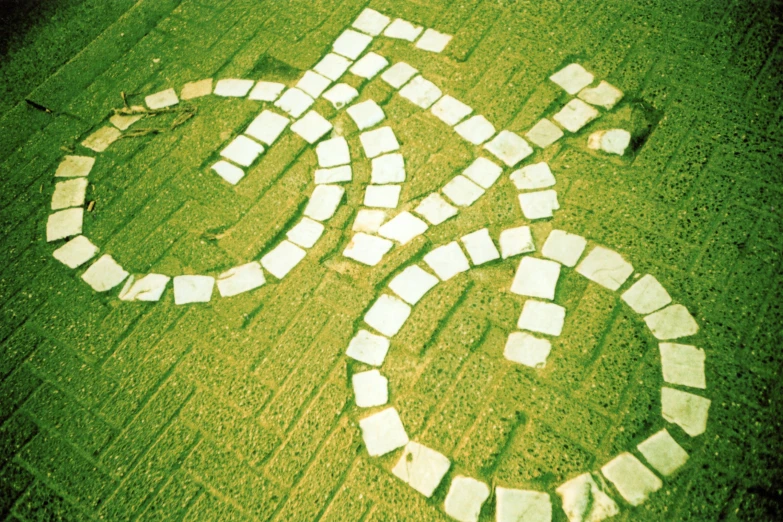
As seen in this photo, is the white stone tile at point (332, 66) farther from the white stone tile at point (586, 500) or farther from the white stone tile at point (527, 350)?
the white stone tile at point (586, 500)

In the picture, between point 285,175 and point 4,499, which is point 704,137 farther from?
point 4,499

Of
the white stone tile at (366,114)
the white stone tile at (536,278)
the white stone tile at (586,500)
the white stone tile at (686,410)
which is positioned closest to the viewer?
the white stone tile at (586,500)

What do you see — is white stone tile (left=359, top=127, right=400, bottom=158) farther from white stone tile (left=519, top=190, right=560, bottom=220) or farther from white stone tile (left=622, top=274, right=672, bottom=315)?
white stone tile (left=622, top=274, right=672, bottom=315)

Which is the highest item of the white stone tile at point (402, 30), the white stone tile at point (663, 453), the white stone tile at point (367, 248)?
the white stone tile at point (402, 30)

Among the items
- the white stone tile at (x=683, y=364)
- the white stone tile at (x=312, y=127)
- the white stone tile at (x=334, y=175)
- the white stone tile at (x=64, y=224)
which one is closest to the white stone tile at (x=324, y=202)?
the white stone tile at (x=334, y=175)

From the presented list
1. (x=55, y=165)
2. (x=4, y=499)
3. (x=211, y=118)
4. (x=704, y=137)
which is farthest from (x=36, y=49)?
(x=704, y=137)

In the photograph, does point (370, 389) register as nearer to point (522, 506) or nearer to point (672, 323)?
point (522, 506)
